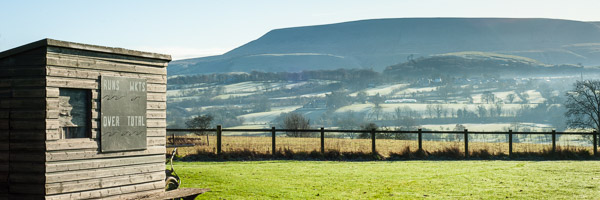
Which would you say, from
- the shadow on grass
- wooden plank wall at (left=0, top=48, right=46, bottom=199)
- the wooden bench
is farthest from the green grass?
wooden plank wall at (left=0, top=48, right=46, bottom=199)

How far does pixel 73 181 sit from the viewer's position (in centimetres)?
965

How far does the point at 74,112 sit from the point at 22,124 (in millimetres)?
743

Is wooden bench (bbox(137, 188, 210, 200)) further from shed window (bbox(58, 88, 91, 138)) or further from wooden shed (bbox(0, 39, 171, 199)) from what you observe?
shed window (bbox(58, 88, 91, 138))

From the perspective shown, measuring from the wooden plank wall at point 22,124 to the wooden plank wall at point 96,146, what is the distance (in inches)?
5.0

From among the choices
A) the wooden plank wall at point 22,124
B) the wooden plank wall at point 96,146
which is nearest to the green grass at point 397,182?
the wooden plank wall at point 96,146

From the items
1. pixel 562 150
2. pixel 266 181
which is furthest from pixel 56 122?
pixel 562 150

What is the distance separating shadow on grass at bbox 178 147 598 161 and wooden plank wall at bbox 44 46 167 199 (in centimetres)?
1248

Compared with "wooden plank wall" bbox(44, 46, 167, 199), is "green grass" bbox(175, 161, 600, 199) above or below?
below

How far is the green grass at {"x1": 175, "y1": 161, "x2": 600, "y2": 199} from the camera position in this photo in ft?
44.8

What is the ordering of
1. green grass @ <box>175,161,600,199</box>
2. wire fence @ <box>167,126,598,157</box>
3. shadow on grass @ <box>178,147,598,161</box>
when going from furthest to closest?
wire fence @ <box>167,126,598,157</box> → shadow on grass @ <box>178,147,598,161</box> → green grass @ <box>175,161,600,199</box>

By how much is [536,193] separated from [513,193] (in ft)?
1.58

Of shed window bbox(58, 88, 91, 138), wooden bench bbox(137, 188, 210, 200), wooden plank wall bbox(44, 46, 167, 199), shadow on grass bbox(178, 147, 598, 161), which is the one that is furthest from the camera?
shadow on grass bbox(178, 147, 598, 161)

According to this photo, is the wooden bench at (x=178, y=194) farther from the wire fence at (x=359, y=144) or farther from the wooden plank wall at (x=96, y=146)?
the wire fence at (x=359, y=144)

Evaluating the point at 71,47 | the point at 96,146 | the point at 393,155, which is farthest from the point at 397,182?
the point at 393,155
